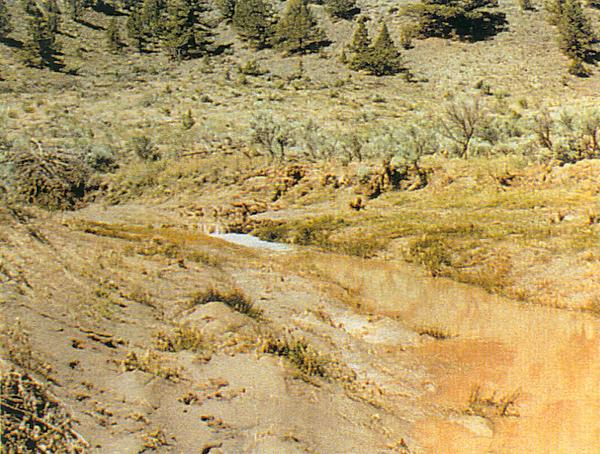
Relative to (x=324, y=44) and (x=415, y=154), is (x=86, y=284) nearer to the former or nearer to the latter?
(x=415, y=154)

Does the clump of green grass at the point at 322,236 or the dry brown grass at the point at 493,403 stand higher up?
the dry brown grass at the point at 493,403

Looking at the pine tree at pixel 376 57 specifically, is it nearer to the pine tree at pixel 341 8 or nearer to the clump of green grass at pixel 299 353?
the pine tree at pixel 341 8

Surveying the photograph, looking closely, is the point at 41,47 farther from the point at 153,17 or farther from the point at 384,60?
the point at 384,60

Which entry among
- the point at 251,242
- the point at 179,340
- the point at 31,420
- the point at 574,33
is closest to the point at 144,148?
the point at 251,242

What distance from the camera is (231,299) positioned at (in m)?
8.28

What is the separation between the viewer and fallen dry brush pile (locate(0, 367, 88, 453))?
12.9 ft

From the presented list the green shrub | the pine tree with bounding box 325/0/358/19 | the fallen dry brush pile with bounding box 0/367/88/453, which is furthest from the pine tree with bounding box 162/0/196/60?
the fallen dry brush pile with bounding box 0/367/88/453

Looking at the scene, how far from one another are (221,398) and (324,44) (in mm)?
40066

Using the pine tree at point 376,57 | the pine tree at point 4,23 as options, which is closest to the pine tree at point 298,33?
the pine tree at point 376,57

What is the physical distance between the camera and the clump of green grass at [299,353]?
20.5 ft

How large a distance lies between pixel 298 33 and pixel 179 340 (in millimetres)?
37837

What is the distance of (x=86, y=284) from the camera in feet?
26.3

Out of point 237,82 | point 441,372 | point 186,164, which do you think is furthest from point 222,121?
point 441,372

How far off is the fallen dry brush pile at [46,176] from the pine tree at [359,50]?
840 inches
